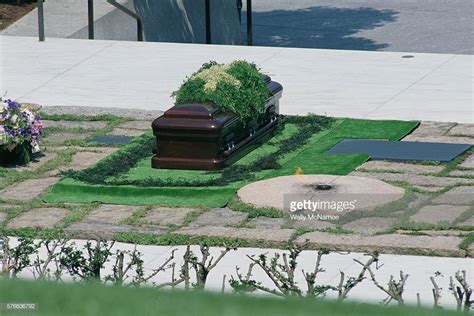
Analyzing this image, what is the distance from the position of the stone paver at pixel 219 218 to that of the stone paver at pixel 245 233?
177 mm

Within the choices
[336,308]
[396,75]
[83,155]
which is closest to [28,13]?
[396,75]

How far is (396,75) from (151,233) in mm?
7272

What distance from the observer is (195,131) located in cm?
1336

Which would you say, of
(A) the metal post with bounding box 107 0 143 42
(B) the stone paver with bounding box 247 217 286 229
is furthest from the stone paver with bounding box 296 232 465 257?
(A) the metal post with bounding box 107 0 143 42

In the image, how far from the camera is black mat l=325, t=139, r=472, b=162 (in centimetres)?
1380

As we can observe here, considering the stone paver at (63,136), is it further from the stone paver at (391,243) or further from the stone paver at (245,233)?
the stone paver at (391,243)

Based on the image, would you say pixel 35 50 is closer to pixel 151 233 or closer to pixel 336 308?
pixel 151 233

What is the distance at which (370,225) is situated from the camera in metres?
11.6

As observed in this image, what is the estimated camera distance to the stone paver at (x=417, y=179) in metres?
12.8

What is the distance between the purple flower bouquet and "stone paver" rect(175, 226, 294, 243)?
114 inches

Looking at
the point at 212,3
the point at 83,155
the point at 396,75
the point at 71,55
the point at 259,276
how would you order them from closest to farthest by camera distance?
the point at 259,276 → the point at 83,155 → the point at 396,75 → the point at 71,55 → the point at 212,3

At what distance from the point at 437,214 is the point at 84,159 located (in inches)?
166

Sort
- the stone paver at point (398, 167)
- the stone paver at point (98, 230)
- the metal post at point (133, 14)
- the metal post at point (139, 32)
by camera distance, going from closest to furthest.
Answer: the stone paver at point (98, 230) → the stone paver at point (398, 167) → the metal post at point (133, 14) → the metal post at point (139, 32)

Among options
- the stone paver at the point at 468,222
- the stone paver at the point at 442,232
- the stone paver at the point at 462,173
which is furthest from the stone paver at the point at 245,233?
the stone paver at the point at 462,173
